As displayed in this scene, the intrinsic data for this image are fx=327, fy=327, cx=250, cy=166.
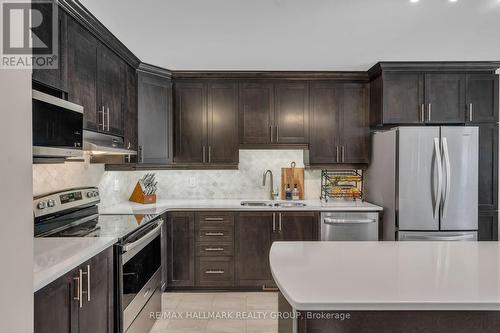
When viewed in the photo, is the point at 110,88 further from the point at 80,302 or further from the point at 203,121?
the point at 80,302


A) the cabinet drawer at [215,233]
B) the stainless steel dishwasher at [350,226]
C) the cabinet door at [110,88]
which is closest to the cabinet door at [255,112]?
the cabinet drawer at [215,233]

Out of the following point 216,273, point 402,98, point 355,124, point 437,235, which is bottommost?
point 216,273

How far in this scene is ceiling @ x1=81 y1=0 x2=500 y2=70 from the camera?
215 cm

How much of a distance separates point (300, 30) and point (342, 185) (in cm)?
210

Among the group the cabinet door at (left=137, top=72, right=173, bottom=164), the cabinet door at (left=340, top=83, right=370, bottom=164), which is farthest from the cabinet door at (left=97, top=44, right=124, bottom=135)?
the cabinet door at (left=340, top=83, right=370, bottom=164)

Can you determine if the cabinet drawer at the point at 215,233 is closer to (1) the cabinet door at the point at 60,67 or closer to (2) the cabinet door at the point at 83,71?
(2) the cabinet door at the point at 83,71

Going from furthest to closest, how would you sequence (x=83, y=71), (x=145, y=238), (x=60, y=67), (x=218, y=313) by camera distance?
(x=218, y=313) < (x=145, y=238) < (x=83, y=71) < (x=60, y=67)

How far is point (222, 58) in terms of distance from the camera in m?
3.27

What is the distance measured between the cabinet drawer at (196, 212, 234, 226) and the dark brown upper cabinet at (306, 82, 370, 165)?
1141 millimetres

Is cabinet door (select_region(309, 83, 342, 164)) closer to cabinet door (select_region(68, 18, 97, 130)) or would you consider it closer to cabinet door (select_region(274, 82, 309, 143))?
cabinet door (select_region(274, 82, 309, 143))

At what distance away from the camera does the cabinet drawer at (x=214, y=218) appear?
11.5ft

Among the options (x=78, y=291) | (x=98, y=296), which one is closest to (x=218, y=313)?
(x=98, y=296)

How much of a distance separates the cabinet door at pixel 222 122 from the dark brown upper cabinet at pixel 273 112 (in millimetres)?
93

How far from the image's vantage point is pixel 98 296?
1.82 metres
